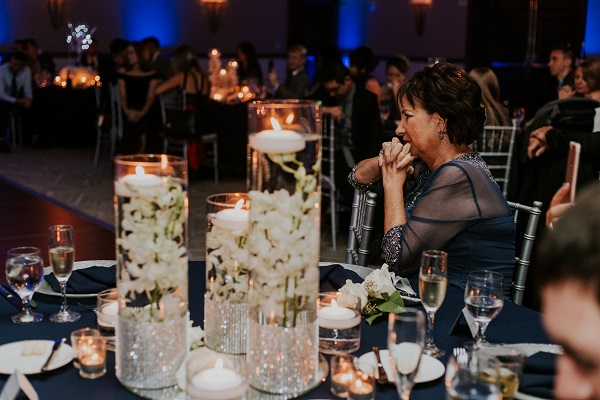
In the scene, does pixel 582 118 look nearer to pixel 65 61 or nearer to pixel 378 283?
pixel 378 283

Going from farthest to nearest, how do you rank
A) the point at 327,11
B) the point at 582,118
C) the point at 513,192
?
1. the point at 327,11
2. the point at 513,192
3. the point at 582,118

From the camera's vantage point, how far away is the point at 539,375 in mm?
1431

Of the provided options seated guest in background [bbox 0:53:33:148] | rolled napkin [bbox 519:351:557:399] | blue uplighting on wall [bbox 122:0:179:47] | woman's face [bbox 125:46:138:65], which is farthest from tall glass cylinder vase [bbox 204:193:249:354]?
blue uplighting on wall [bbox 122:0:179:47]

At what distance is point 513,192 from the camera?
5414mm

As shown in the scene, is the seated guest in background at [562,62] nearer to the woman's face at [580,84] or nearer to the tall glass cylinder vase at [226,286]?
the woman's face at [580,84]

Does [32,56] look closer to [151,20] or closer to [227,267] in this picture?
[151,20]

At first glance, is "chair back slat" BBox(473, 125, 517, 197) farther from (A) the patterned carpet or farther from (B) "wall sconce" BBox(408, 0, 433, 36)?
(B) "wall sconce" BBox(408, 0, 433, 36)

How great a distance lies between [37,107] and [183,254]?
10215 mm

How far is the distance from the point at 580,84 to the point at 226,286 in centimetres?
449

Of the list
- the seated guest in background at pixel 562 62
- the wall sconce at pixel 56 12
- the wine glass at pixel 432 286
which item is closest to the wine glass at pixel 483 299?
the wine glass at pixel 432 286

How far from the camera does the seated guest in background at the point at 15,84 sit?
10.5 m

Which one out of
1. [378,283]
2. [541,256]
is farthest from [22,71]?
[541,256]

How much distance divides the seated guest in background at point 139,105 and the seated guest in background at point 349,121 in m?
3.09

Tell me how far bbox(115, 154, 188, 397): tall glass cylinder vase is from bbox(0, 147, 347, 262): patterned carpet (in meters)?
3.81
